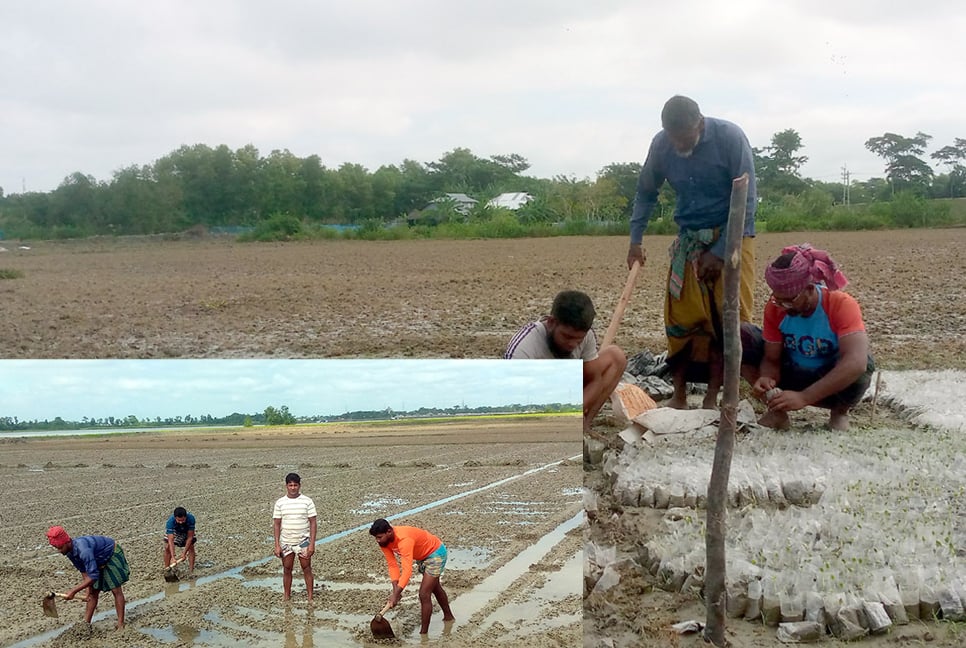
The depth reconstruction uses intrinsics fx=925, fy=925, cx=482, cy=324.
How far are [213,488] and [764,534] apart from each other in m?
2.12

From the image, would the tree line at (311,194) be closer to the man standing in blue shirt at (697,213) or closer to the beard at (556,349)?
the man standing in blue shirt at (697,213)

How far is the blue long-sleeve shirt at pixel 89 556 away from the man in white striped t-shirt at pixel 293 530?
0.57 metres

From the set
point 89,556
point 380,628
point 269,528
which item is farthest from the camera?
point 269,528

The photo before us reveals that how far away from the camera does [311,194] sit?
345 inches

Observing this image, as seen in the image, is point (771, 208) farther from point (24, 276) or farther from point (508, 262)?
point (24, 276)

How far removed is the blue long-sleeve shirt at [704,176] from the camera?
13.3 ft

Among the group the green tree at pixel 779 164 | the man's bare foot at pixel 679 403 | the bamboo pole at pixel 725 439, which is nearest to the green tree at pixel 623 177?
the green tree at pixel 779 164

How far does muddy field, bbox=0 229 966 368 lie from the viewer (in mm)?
8492

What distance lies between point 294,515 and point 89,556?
0.70 meters

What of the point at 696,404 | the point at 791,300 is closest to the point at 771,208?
the point at 696,404

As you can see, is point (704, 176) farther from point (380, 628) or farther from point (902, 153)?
point (902, 153)

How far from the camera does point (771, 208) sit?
23.5ft

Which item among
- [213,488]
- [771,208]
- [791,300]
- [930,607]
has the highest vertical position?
[771,208]

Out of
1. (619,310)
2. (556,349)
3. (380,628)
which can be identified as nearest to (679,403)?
(619,310)
